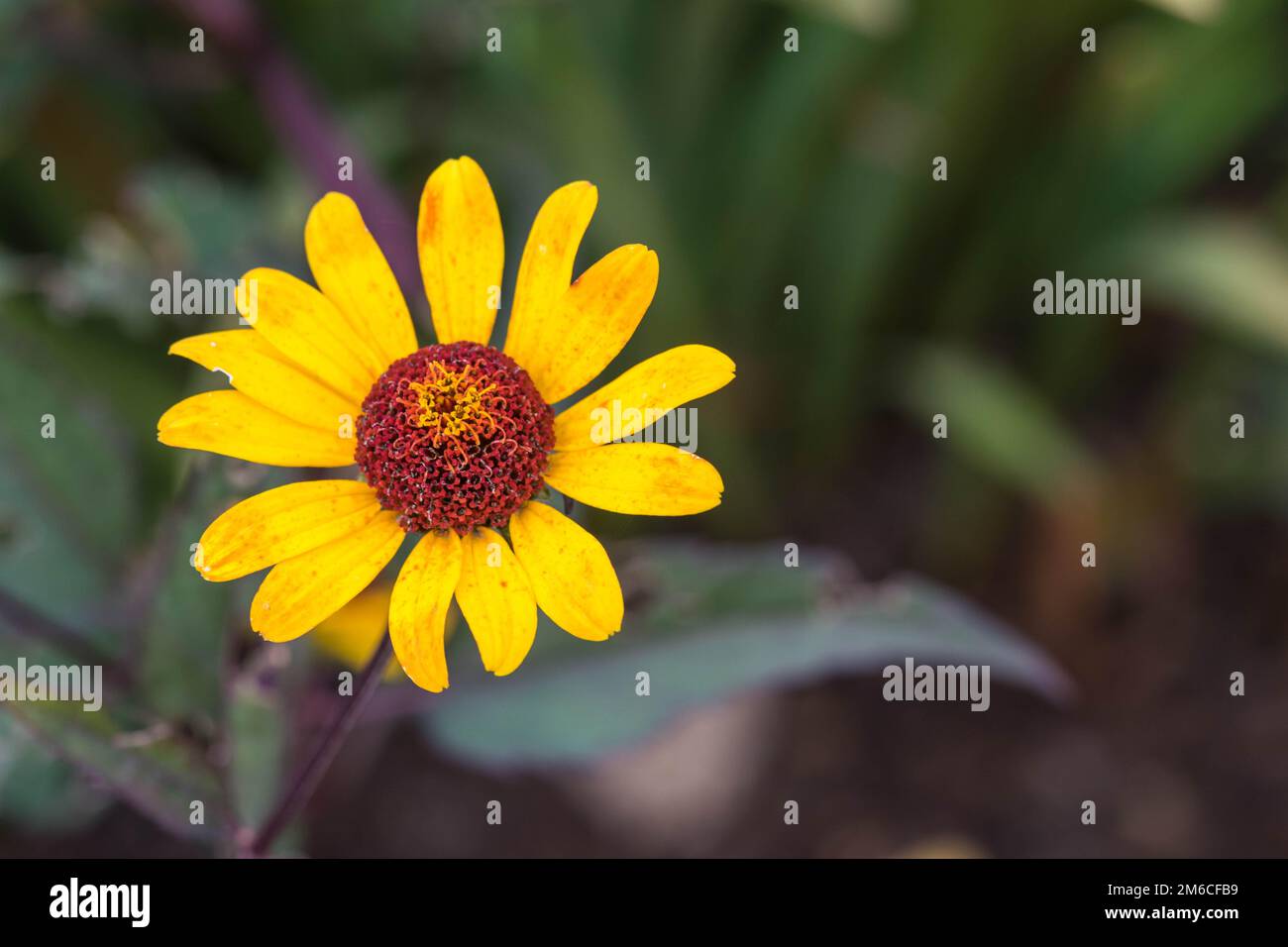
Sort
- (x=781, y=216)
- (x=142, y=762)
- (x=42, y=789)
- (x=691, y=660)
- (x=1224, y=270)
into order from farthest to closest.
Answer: (x=781, y=216), (x=1224, y=270), (x=42, y=789), (x=691, y=660), (x=142, y=762)

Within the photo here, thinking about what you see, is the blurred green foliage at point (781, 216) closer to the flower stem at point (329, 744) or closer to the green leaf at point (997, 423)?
the green leaf at point (997, 423)

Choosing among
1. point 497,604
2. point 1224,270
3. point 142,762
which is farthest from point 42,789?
point 1224,270

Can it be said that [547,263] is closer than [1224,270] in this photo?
Yes

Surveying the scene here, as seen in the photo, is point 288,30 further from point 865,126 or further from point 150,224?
point 865,126

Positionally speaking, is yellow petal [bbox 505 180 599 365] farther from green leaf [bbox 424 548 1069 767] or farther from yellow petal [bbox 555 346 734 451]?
green leaf [bbox 424 548 1069 767]

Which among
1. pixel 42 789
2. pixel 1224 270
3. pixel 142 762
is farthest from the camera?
pixel 1224 270

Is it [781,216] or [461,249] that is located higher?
[781,216]

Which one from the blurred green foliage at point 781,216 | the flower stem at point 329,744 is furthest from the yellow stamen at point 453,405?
the blurred green foliage at point 781,216

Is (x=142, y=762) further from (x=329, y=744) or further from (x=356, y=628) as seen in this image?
(x=356, y=628)
